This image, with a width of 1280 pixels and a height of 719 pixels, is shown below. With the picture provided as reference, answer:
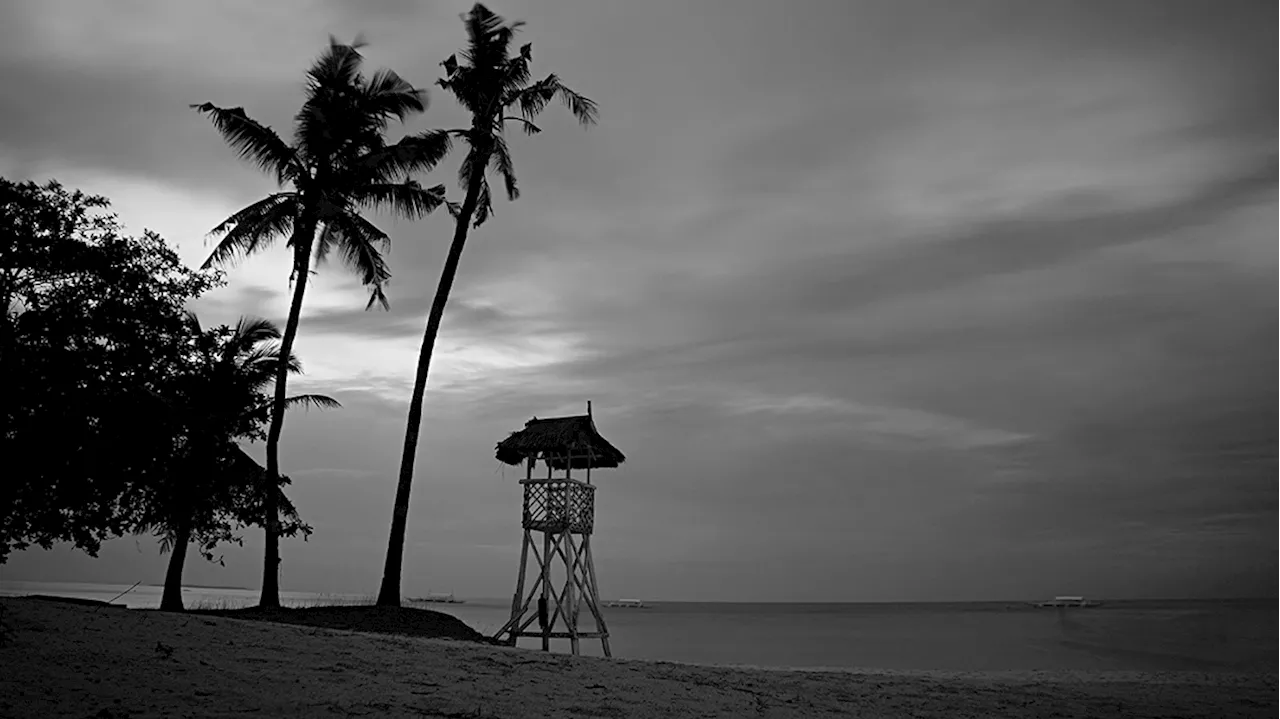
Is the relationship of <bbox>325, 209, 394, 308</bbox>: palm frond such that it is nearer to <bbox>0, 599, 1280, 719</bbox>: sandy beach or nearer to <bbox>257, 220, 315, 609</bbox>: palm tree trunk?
<bbox>257, 220, 315, 609</bbox>: palm tree trunk

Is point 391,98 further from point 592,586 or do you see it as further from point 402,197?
point 592,586

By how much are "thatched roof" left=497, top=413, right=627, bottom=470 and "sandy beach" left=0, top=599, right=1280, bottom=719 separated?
888 centimetres

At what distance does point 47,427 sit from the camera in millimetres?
13117

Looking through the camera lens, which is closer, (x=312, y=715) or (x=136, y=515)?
(x=312, y=715)

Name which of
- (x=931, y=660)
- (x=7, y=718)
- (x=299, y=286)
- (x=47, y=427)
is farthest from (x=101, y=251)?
(x=931, y=660)

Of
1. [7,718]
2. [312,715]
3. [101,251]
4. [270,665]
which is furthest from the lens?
[101,251]

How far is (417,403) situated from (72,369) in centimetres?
823

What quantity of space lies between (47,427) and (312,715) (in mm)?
8634

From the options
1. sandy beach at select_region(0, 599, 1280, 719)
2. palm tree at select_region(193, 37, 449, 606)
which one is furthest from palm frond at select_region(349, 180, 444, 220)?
sandy beach at select_region(0, 599, 1280, 719)

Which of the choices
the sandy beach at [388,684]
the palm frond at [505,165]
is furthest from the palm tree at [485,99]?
the sandy beach at [388,684]

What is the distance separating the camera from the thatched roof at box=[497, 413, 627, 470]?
856 inches

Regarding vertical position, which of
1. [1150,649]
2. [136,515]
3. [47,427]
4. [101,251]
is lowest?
[1150,649]

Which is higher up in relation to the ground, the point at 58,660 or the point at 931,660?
the point at 58,660

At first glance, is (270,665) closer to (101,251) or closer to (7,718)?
(7,718)
